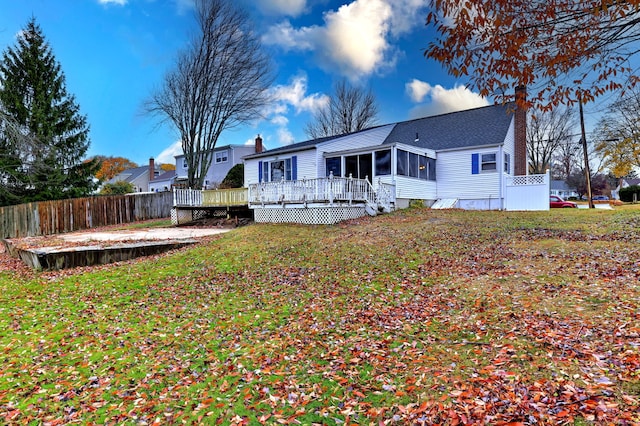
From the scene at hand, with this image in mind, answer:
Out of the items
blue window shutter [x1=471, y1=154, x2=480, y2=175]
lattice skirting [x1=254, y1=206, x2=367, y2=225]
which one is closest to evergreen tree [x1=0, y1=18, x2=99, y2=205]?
lattice skirting [x1=254, y1=206, x2=367, y2=225]

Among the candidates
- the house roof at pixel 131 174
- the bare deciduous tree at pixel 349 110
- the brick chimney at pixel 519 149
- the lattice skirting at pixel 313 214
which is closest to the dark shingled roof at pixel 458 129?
the brick chimney at pixel 519 149

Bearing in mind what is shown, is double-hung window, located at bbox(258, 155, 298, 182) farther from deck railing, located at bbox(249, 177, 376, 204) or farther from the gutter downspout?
the gutter downspout

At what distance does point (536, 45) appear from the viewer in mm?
5164

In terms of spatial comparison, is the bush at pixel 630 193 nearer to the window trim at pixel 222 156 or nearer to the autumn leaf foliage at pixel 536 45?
the autumn leaf foliage at pixel 536 45

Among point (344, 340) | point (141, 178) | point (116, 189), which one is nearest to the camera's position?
point (344, 340)

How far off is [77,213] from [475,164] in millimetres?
22097

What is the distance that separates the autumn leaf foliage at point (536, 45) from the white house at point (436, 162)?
32.7 ft

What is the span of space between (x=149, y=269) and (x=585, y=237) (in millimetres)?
10838

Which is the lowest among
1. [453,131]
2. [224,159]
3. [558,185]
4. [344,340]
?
[344,340]

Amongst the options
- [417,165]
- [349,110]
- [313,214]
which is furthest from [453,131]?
[349,110]

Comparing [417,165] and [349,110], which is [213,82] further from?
[349,110]

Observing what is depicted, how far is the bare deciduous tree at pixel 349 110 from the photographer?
3657 cm

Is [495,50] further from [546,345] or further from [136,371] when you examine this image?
[136,371]

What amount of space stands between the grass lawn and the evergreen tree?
606 inches
